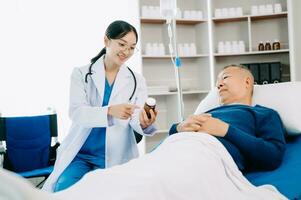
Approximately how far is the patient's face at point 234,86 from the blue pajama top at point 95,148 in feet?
2.09

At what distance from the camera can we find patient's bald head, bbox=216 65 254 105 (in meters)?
1.85

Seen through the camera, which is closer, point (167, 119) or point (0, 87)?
point (0, 87)

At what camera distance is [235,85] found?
6.05 ft

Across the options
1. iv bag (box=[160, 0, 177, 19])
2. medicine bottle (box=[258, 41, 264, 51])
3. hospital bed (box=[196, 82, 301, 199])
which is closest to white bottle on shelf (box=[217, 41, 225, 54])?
medicine bottle (box=[258, 41, 264, 51])

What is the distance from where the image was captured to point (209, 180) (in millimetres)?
1133

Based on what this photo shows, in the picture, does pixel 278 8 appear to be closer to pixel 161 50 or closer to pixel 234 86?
pixel 161 50

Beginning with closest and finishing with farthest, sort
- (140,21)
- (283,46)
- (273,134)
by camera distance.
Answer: (273,134)
(140,21)
(283,46)

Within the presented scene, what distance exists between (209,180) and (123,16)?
277cm

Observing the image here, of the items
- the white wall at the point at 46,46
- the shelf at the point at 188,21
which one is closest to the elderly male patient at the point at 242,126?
the white wall at the point at 46,46

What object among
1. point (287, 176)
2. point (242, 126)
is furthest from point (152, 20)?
point (287, 176)

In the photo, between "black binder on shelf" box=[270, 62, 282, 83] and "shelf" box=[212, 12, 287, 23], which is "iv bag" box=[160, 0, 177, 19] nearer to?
"shelf" box=[212, 12, 287, 23]

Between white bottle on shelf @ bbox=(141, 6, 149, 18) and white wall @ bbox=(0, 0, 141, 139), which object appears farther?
white bottle on shelf @ bbox=(141, 6, 149, 18)

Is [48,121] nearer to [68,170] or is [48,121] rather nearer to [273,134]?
[68,170]

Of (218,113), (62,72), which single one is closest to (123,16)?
(62,72)
